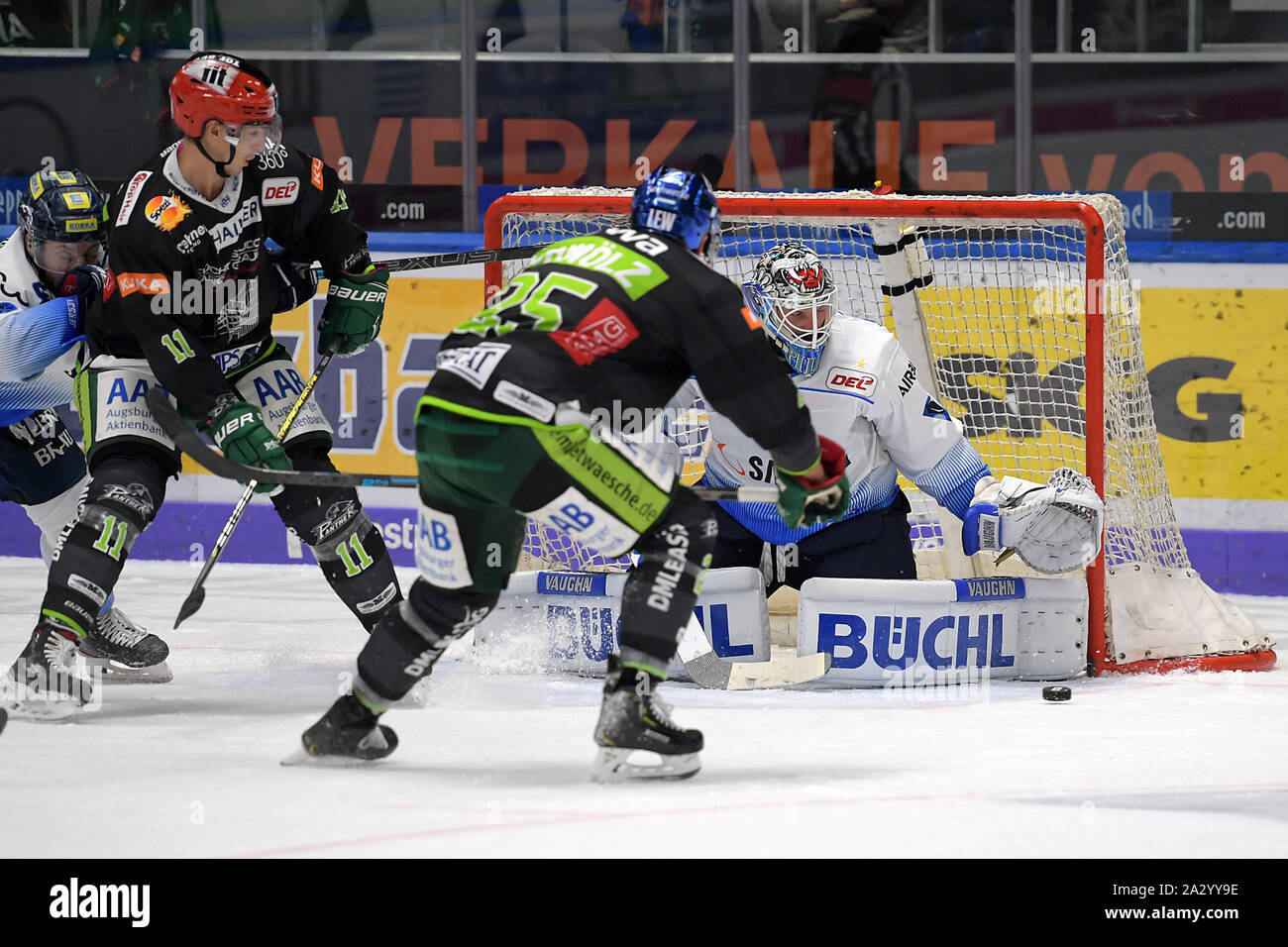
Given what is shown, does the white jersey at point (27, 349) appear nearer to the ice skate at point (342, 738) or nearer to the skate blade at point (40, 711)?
the skate blade at point (40, 711)

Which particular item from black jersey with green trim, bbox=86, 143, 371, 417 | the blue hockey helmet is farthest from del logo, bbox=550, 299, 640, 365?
black jersey with green trim, bbox=86, 143, 371, 417

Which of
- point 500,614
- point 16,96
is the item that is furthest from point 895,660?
point 16,96

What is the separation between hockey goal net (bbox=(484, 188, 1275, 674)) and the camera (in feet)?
14.0

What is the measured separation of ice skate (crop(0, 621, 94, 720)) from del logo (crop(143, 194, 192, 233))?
830mm

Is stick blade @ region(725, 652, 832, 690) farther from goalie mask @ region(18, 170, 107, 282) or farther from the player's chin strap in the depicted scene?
goalie mask @ region(18, 170, 107, 282)

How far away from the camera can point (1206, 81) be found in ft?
19.8

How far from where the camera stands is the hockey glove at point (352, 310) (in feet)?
13.4

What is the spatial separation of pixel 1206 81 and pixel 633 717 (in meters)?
3.90

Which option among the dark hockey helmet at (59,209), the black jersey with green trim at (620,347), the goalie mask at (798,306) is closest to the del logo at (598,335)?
the black jersey with green trim at (620,347)

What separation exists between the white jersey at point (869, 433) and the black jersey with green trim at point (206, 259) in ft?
3.13

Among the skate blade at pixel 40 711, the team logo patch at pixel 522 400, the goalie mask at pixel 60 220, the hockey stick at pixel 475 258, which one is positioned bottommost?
the skate blade at pixel 40 711

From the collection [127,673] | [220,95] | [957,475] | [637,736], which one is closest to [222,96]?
[220,95]

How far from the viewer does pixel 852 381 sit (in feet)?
13.8
